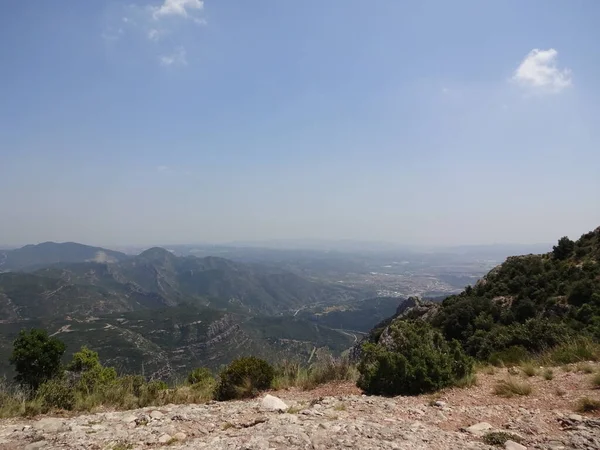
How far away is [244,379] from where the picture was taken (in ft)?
29.6

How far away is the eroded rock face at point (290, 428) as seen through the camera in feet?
15.9

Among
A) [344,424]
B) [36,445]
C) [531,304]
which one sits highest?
[344,424]

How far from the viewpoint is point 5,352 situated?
79.1 meters

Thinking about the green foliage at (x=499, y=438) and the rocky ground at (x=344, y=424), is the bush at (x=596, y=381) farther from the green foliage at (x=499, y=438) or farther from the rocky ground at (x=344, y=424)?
the green foliage at (x=499, y=438)

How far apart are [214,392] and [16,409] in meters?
4.10

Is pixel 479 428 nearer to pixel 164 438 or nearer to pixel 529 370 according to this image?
pixel 529 370

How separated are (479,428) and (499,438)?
1.68ft

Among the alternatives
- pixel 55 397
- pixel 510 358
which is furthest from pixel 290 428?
pixel 510 358

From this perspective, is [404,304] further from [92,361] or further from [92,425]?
[92,425]

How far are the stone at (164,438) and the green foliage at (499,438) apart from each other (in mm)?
4631

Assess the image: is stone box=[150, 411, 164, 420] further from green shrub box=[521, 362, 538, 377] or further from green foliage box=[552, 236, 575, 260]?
green foliage box=[552, 236, 575, 260]

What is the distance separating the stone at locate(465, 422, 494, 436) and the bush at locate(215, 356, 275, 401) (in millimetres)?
5242

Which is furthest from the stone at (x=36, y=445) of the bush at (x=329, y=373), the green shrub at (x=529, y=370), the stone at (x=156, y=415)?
the green shrub at (x=529, y=370)

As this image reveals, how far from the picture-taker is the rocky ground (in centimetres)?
493
